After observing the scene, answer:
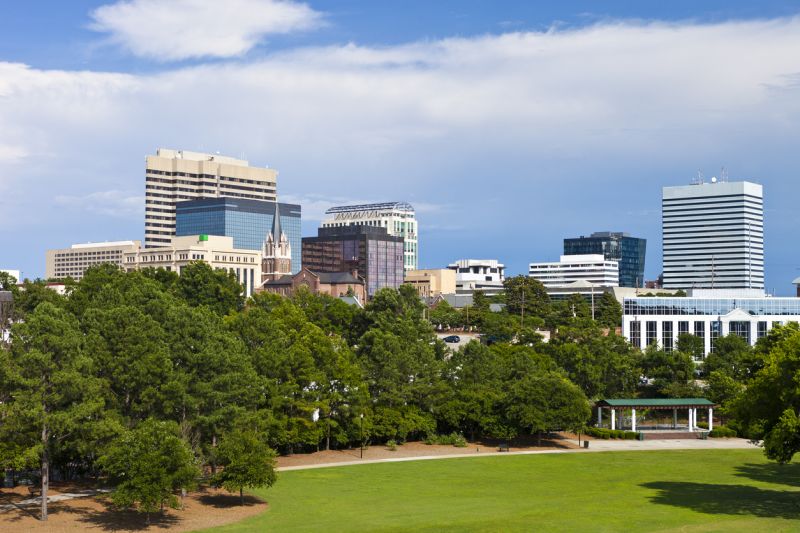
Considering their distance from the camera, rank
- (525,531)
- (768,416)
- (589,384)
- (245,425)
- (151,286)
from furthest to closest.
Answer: (589,384)
(151,286)
(245,425)
(768,416)
(525,531)

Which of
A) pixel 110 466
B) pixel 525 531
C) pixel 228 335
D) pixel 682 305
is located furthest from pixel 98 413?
pixel 682 305

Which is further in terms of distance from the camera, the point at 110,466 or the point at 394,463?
the point at 394,463

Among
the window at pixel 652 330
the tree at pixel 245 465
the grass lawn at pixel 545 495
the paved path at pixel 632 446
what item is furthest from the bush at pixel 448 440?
the window at pixel 652 330

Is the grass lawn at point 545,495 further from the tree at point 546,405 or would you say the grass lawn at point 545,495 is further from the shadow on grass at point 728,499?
the tree at point 546,405

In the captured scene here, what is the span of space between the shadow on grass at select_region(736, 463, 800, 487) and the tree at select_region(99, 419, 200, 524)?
43930mm

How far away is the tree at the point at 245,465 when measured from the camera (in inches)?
2744

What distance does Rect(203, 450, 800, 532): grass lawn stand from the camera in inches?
2404

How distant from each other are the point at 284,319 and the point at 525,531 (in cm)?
5480

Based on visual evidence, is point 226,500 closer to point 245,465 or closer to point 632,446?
point 245,465

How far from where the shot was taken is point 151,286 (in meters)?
105

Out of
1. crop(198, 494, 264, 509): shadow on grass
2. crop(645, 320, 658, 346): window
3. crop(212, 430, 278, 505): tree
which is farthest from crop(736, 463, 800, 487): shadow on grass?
crop(645, 320, 658, 346): window

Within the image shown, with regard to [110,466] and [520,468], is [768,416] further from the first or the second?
[110,466]

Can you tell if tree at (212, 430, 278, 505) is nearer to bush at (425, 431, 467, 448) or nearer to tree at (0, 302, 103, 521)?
tree at (0, 302, 103, 521)

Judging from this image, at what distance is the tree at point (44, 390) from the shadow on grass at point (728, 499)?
38362 mm
